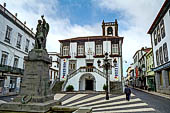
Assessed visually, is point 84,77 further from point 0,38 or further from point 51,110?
point 51,110

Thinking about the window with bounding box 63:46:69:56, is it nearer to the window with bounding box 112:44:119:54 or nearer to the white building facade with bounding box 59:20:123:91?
the white building facade with bounding box 59:20:123:91

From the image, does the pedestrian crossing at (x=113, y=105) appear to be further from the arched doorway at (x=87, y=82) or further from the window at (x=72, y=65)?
the window at (x=72, y=65)

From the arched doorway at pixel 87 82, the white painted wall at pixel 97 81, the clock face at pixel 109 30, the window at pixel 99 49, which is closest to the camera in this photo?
the white painted wall at pixel 97 81

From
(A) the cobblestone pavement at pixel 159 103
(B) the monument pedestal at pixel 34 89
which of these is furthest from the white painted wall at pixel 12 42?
(A) the cobblestone pavement at pixel 159 103

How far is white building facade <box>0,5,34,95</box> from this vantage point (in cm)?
1627

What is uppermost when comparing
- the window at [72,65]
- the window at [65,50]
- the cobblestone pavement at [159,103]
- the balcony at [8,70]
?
the window at [65,50]

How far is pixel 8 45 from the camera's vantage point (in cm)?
1741

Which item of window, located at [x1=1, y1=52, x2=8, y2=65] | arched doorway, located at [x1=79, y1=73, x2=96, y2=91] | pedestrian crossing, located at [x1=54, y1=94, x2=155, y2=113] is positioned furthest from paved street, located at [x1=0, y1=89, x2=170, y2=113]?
arched doorway, located at [x1=79, y1=73, x2=96, y2=91]

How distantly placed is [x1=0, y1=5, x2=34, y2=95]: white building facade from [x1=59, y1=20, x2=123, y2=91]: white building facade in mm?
7242

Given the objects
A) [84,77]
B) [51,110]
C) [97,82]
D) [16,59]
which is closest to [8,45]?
[16,59]

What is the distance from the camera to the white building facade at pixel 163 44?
16.8 metres

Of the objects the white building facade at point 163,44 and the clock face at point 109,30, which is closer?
the white building facade at point 163,44

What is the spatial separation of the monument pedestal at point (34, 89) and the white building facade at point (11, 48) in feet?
39.8

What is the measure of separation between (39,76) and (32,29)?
69.5 feet
